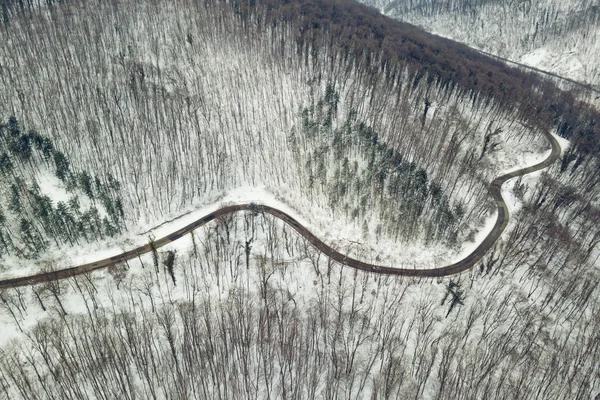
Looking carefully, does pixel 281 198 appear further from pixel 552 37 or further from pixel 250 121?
pixel 552 37

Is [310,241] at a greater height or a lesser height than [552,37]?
lesser

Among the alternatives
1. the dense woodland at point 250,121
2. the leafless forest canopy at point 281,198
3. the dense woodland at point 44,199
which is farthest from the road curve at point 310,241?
the dense woodland at point 44,199

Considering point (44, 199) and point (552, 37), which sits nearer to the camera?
point (44, 199)

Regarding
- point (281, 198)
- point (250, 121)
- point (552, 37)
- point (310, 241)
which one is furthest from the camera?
point (552, 37)

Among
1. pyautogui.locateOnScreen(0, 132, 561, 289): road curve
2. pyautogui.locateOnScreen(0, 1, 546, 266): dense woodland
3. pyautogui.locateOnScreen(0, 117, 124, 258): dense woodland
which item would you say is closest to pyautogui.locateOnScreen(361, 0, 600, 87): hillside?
pyautogui.locateOnScreen(0, 1, 546, 266): dense woodland

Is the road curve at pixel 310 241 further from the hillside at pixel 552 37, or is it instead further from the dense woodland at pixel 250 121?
the hillside at pixel 552 37

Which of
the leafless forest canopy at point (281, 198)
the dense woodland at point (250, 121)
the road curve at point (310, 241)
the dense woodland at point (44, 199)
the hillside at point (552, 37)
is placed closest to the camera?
the leafless forest canopy at point (281, 198)

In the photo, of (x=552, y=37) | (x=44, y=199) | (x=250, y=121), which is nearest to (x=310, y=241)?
(x=250, y=121)

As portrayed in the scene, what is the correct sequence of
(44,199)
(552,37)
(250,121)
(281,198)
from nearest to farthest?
(44,199) → (281,198) → (250,121) → (552,37)

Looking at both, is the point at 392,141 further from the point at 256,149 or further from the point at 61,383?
the point at 61,383
